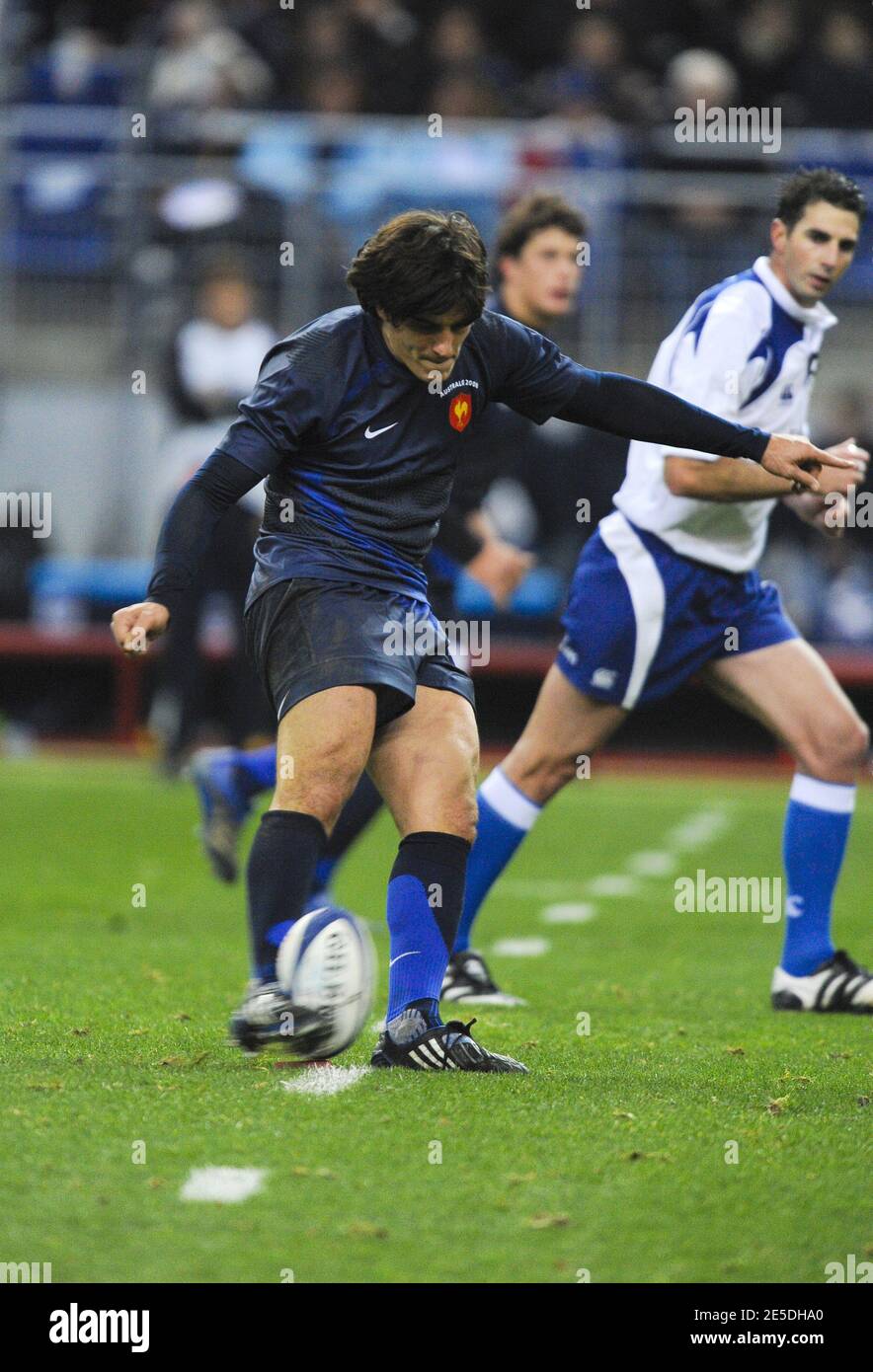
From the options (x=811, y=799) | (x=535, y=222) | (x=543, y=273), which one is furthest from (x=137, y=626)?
(x=535, y=222)

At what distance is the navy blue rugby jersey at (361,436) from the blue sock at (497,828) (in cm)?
155

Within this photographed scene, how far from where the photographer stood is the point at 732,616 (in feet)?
20.4

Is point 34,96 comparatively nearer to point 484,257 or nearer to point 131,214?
point 131,214

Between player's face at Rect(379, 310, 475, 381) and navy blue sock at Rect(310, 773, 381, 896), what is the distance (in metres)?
2.01

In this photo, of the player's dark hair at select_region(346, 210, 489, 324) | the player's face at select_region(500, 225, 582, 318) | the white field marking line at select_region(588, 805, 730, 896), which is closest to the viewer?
the player's dark hair at select_region(346, 210, 489, 324)

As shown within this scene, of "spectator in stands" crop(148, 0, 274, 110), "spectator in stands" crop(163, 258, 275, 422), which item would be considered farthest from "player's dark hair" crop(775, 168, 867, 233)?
"spectator in stands" crop(148, 0, 274, 110)

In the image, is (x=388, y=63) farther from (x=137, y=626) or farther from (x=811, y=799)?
(x=137, y=626)

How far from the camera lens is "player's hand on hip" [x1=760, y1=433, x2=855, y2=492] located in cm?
496

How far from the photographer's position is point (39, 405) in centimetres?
1700

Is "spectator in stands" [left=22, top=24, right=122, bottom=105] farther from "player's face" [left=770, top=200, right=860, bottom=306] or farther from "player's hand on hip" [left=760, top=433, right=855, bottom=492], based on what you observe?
"player's hand on hip" [left=760, top=433, right=855, bottom=492]

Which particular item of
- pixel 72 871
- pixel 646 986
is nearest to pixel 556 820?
pixel 72 871

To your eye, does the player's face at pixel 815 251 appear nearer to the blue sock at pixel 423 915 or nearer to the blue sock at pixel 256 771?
the blue sock at pixel 423 915

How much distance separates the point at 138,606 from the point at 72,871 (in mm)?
5041

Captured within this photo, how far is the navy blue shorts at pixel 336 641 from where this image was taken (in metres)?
4.57
